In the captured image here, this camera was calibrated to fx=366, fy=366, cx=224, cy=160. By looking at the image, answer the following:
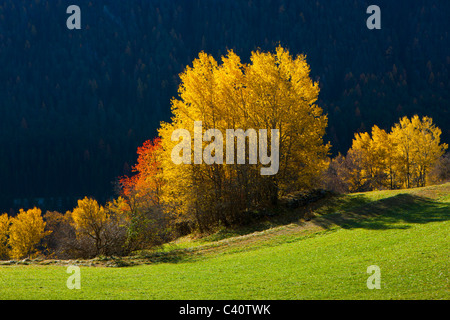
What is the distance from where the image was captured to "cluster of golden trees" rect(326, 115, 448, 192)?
183ft

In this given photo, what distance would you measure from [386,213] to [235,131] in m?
12.6

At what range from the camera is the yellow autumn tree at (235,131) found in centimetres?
2894

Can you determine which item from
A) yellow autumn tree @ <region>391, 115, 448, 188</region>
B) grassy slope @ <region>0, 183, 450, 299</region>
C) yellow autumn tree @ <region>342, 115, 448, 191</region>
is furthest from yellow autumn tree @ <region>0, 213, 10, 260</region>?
yellow autumn tree @ <region>391, 115, 448, 188</region>

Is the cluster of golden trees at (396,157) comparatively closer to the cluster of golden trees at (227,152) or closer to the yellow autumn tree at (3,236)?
the cluster of golden trees at (227,152)

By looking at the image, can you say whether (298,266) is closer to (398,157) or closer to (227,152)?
(227,152)

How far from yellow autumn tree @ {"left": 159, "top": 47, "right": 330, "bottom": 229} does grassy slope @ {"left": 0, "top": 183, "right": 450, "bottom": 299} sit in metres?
3.46

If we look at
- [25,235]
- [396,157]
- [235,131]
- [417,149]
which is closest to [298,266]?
[235,131]

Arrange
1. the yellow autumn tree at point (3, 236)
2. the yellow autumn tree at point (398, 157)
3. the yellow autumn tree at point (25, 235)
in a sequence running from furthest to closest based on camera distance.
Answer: the yellow autumn tree at point (3, 236), the yellow autumn tree at point (25, 235), the yellow autumn tree at point (398, 157)

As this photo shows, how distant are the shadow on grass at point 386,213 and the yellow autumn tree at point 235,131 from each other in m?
4.04

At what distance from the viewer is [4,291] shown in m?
14.4

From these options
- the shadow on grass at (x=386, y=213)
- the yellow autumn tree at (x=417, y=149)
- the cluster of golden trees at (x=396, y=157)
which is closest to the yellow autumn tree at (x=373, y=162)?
the cluster of golden trees at (x=396, y=157)
